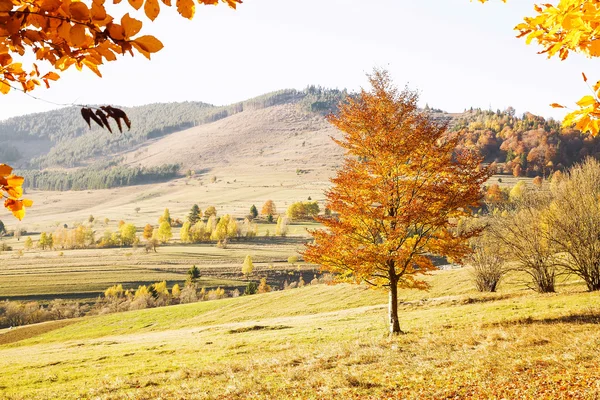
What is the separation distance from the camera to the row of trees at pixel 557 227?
21766 millimetres

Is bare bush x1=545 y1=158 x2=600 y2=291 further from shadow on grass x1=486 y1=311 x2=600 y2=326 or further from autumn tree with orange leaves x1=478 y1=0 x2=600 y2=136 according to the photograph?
autumn tree with orange leaves x1=478 y1=0 x2=600 y2=136

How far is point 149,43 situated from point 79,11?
1.02 ft

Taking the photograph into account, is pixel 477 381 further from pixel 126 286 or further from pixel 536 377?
pixel 126 286

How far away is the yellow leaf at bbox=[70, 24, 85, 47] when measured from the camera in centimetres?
175

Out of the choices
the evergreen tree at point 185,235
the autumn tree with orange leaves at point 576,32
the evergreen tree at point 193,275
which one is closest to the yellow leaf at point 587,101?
the autumn tree with orange leaves at point 576,32

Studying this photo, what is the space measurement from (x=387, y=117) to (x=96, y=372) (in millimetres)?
16777

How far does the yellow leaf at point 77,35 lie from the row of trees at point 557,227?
70.6 ft

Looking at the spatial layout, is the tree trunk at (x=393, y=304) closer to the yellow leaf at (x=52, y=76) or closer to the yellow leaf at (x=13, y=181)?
the yellow leaf at (x=52, y=76)

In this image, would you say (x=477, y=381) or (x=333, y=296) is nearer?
(x=477, y=381)

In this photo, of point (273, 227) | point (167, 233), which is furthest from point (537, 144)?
point (167, 233)

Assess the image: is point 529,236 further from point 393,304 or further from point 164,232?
point 164,232

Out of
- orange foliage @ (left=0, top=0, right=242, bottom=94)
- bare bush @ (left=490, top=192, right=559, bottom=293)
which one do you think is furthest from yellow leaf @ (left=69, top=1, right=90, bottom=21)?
bare bush @ (left=490, top=192, right=559, bottom=293)

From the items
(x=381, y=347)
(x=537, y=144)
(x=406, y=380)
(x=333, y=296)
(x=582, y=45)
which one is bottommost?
(x=333, y=296)

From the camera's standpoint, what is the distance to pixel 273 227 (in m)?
160
